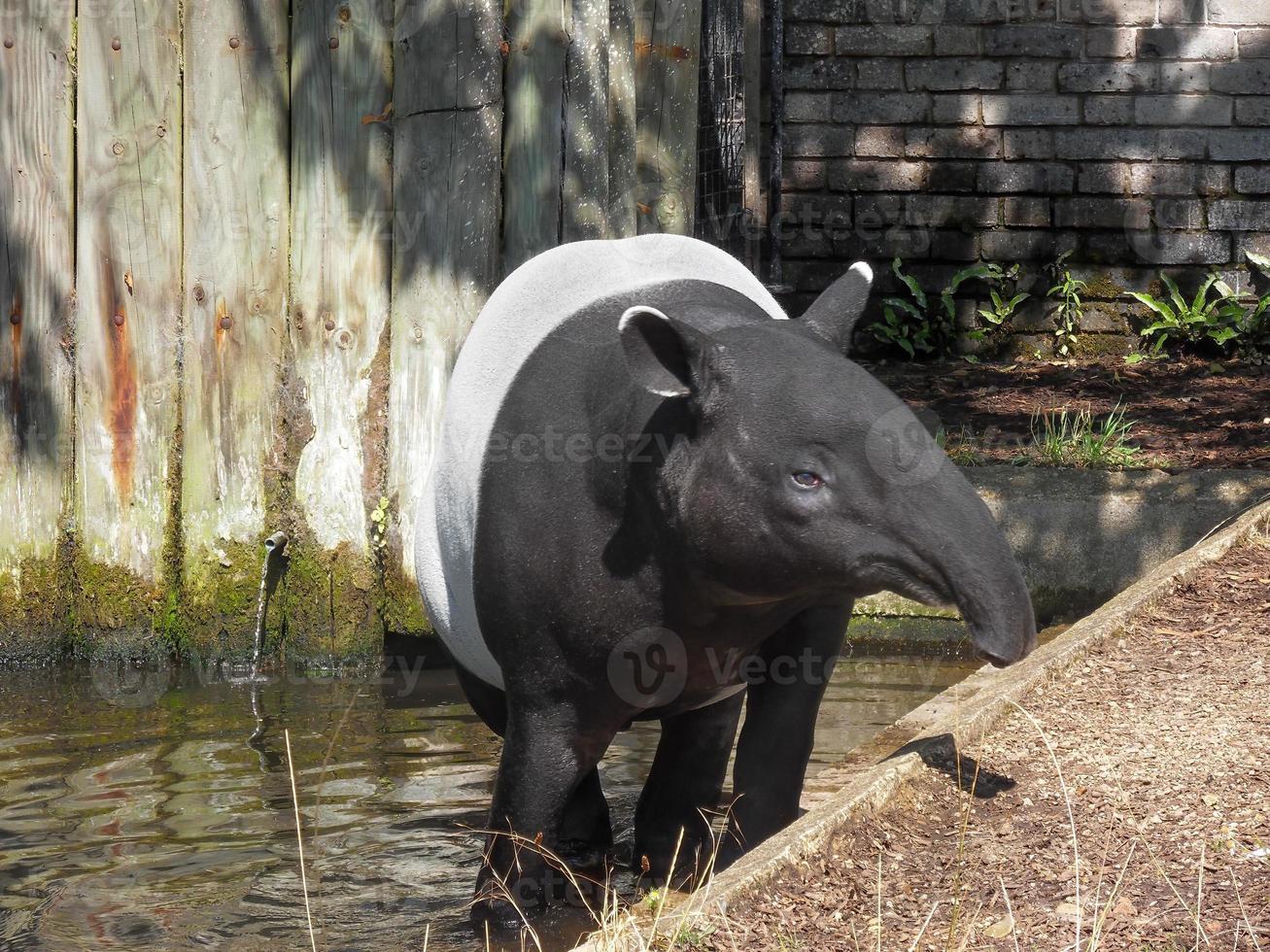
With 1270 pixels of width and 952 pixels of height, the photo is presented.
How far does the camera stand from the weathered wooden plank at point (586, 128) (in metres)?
5.76

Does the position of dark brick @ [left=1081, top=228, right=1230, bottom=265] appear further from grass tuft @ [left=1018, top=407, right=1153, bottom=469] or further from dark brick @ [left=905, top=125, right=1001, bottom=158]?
grass tuft @ [left=1018, top=407, right=1153, bottom=469]

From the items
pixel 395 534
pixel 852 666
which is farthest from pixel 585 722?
pixel 852 666

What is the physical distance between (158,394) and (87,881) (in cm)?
226

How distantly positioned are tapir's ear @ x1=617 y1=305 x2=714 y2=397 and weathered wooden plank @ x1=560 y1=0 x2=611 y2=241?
2.62m

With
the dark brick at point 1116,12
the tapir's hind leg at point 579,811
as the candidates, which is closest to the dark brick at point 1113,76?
the dark brick at point 1116,12

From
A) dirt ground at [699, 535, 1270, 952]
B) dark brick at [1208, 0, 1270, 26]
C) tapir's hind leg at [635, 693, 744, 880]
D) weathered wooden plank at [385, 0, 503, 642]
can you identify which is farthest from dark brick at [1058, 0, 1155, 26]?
tapir's hind leg at [635, 693, 744, 880]

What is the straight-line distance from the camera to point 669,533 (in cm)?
337

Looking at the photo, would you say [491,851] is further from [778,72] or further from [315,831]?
[778,72]

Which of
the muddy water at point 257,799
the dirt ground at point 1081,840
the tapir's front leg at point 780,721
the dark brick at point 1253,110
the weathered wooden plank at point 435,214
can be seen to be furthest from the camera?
the dark brick at point 1253,110

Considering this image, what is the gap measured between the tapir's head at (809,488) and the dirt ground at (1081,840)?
1.61ft

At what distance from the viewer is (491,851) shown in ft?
12.5

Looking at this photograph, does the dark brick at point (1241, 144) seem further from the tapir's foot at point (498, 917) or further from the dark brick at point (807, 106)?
the tapir's foot at point (498, 917)

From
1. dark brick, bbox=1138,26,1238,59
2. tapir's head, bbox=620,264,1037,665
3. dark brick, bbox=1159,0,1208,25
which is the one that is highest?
dark brick, bbox=1159,0,1208,25

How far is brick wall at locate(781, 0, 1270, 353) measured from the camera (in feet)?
34.3
